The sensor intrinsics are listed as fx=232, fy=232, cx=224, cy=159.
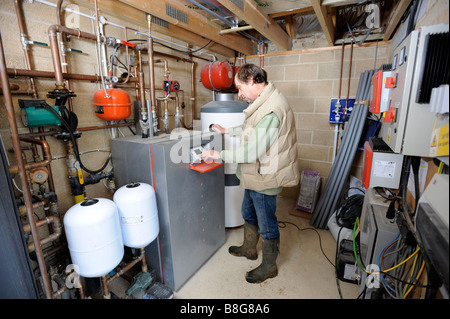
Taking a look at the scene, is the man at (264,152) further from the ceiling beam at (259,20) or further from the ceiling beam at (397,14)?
the ceiling beam at (397,14)

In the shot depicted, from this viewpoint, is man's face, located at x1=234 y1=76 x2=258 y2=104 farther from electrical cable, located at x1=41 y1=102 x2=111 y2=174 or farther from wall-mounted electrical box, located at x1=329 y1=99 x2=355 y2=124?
wall-mounted electrical box, located at x1=329 y1=99 x2=355 y2=124

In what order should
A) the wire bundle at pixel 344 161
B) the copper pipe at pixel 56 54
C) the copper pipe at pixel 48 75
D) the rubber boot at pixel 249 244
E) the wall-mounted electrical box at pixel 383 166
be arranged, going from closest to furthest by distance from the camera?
the copper pipe at pixel 48 75, the copper pipe at pixel 56 54, the wall-mounted electrical box at pixel 383 166, the rubber boot at pixel 249 244, the wire bundle at pixel 344 161

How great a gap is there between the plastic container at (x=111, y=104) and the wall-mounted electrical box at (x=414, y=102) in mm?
1588

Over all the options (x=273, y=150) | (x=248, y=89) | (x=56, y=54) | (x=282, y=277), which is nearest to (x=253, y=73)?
(x=248, y=89)

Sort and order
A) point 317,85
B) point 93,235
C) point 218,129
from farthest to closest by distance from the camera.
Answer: point 317,85, point 218,129, point 93,235

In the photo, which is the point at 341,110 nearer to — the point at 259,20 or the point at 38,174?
the point at 259,20

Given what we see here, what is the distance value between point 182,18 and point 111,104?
1070mm

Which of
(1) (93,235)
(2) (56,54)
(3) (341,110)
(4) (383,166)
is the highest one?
(2) (56,54)

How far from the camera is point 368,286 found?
4.51ft

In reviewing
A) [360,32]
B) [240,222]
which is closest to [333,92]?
[360,32]

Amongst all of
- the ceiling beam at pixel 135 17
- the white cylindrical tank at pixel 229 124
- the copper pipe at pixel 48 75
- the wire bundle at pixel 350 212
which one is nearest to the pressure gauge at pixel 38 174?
the copper pipe at pixel 48 75

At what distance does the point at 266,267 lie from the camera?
177 centimetres

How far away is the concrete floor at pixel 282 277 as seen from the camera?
1.64 metres

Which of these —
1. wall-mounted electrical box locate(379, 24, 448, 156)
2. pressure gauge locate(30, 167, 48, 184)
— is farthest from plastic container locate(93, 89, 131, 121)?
wall-mounted electrical box locate(379, 24, 448, 156)
